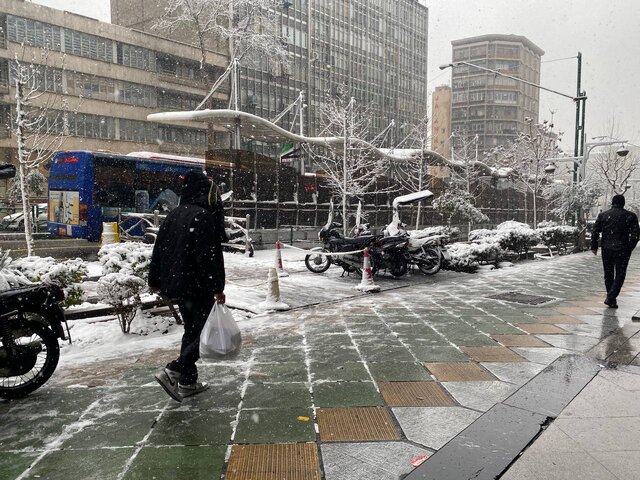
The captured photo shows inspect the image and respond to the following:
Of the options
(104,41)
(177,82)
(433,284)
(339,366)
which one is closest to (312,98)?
(177,82)

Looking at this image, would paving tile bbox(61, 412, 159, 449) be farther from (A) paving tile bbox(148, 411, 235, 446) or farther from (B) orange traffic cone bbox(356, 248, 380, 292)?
(B) orange traffic cone bbox(356, 248, 380, 292)

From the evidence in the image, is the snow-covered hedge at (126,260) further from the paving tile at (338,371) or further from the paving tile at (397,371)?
the paving tile at (397,371)

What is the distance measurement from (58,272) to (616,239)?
813 cm

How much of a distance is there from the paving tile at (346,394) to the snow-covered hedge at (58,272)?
10.8 ft

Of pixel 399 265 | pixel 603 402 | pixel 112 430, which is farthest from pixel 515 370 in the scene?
pixel 399 265

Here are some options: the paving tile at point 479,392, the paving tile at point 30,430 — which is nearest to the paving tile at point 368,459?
the paving tile at point 479,392

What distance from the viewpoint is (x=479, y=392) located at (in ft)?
13.7

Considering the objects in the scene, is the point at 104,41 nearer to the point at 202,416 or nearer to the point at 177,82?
the point at 177,82

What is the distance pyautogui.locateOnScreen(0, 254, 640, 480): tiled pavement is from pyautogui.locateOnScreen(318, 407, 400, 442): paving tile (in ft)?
0.05

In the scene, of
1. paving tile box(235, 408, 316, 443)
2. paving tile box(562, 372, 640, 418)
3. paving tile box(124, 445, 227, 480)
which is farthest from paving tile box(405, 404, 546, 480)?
paving tile box(124, 445, 227, 480)

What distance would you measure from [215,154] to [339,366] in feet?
51.3

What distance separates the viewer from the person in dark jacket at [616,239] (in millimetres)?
7637

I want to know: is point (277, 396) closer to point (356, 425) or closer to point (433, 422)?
point (356, 425)

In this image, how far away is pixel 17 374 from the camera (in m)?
4.00
